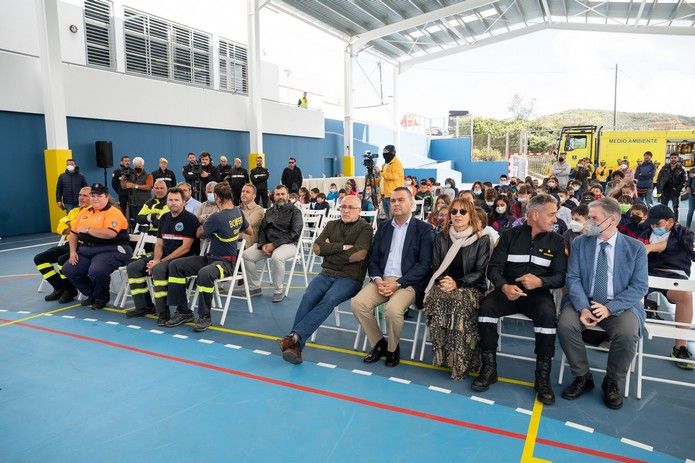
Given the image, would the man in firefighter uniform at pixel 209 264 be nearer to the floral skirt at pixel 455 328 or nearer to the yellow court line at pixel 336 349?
the yellow court line at pixel 336 349

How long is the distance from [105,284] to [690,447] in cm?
584

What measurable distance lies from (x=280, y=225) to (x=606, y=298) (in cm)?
398

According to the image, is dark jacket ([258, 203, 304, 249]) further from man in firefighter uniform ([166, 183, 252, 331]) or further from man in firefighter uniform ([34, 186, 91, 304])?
man in firefighter uniform ([34, 186, 91, 304])

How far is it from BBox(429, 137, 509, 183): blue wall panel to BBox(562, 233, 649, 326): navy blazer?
25.9 meters

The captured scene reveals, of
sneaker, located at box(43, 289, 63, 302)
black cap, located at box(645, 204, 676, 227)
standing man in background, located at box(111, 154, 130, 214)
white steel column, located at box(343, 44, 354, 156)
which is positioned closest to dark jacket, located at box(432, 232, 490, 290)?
black cap, located at box(645, 204, 676, 227)

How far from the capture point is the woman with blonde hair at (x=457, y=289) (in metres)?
3.87

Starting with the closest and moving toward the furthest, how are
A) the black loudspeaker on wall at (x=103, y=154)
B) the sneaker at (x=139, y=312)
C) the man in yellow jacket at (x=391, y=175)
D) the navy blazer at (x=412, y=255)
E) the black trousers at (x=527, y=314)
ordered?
the black trousers at (x=527, y=314) < the navy blazer at (x=412, y=255) < the sneaker at (x=139, y=312) < the man in yellow jacket at (x=391, y=175) < the black loudspeaker on wall at (x=103, y=154)

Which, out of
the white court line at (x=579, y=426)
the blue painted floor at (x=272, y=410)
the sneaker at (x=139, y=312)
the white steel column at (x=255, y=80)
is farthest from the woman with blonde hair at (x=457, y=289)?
the white steel column at (x=255, y=80)

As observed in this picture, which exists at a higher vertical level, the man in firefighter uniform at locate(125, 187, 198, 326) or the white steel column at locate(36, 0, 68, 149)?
the white steel column at locate(36, 0, 68, 149)

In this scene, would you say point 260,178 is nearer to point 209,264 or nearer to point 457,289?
point 209,264

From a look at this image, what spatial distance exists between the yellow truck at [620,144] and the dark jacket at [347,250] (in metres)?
17.1

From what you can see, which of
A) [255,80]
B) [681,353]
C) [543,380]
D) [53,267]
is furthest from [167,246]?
[255,80]

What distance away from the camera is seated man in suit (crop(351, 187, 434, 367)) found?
4215 mm

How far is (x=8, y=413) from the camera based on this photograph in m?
3.40
